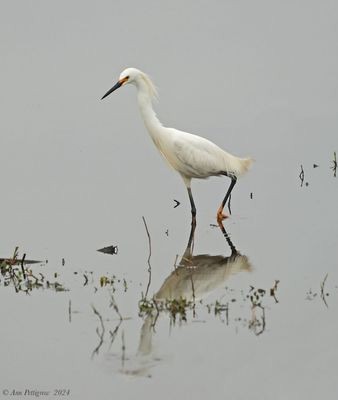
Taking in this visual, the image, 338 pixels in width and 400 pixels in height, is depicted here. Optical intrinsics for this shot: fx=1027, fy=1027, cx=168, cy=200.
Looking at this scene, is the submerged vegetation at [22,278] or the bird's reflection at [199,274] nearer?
the bird's reflection at [199,274]

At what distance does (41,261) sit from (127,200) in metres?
2.60

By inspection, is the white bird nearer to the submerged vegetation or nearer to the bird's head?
the bird's head

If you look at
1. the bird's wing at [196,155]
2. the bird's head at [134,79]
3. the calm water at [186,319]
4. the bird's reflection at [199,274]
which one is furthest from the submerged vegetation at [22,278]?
the bird's head at [134,79]

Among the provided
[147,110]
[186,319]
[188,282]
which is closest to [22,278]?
[188,282]

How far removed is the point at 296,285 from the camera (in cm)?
777

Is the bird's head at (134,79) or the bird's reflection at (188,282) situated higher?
the bird's head at (134,79)

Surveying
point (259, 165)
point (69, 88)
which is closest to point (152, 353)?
point (259, 165)

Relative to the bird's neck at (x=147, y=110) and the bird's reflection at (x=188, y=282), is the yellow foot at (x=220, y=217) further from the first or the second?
the bird's neck at (x=147, y=110)

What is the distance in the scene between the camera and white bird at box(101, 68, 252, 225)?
10586 mm

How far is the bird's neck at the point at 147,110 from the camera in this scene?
34.8 feet

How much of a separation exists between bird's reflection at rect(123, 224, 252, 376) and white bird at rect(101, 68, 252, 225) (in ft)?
4.01

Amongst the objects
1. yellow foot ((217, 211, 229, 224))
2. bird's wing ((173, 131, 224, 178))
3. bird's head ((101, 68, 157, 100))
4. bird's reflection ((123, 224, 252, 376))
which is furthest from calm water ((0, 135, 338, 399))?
bird's head ((101, 68, 157, 100))

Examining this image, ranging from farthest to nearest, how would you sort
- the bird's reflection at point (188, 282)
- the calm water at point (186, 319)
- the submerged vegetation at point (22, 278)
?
the submerged vegetation at point (22, 278), the bird's reflection at point (188, 282), the calm water at point (186, 319)

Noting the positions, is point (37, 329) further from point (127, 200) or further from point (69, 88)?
point (69, 88)
